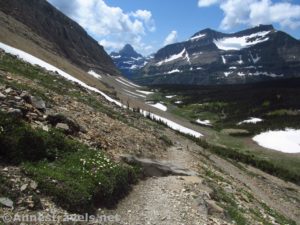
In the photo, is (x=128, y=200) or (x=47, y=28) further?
(x=47, y=28)

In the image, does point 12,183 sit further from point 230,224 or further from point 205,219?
point 230,224

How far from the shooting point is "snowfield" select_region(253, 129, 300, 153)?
77562 mm

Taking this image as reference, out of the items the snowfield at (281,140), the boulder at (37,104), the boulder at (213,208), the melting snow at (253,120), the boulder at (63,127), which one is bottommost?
the boulder at (213,208)

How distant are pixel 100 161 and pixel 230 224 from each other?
5.95m

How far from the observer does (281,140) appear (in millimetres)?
83875

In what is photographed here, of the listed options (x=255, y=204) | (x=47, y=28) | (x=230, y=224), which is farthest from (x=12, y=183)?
(x=47, y=28)

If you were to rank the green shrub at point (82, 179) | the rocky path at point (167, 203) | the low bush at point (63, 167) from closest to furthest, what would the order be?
the green shrub at point (82, 179) < the low bush at point (63, 167) < the rocky path at point (167, 203)

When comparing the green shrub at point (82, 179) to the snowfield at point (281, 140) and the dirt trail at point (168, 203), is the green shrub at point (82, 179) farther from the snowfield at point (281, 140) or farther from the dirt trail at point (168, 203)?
the snowfield at point (281, 140)

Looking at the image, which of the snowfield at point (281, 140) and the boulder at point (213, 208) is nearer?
the boulder at point (213, 208)

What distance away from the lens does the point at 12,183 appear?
14.0m

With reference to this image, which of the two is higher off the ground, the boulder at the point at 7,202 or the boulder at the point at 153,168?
the boulder at the point at 153,168

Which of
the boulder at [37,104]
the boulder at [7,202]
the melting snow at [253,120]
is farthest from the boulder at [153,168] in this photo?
the melting snow at [253,120]

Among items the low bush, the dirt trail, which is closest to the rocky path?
the dirt trail

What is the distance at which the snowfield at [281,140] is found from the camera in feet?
254
